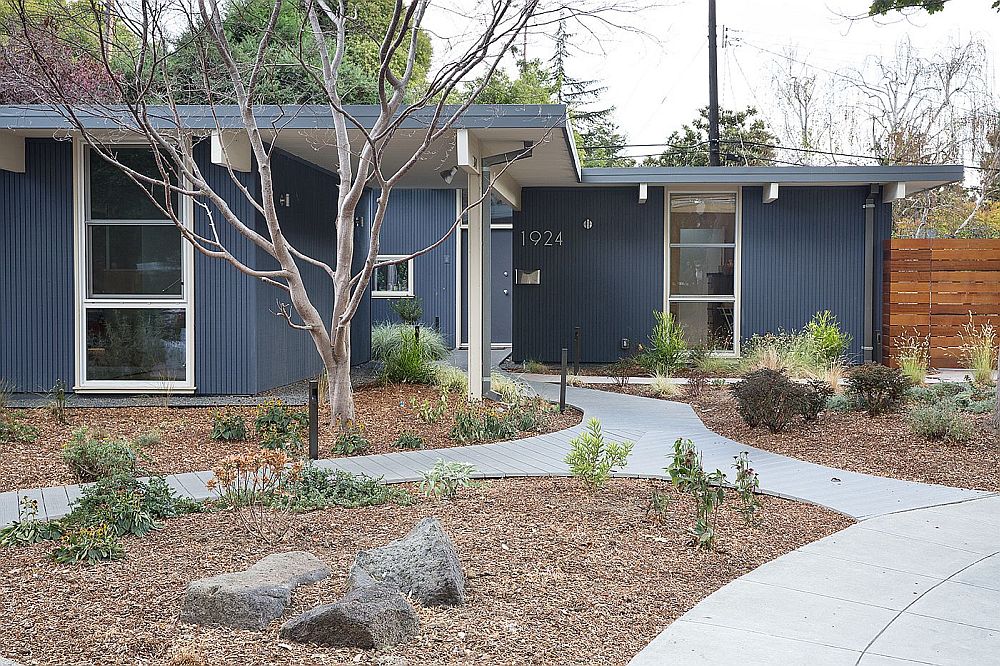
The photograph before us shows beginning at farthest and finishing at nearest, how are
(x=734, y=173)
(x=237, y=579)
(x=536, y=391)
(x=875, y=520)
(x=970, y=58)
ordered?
(x=970, y=58)
(x=734, y=173)
(x=536, y=391)
(x=875, y=520)
(x=237, y=579)

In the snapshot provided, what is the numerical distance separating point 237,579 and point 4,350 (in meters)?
7.54

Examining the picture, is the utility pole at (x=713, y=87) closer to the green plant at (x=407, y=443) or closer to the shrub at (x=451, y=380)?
the shrub at (x=451, y=380)

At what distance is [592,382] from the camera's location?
12.2 m

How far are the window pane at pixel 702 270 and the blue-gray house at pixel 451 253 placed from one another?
2 centimetres

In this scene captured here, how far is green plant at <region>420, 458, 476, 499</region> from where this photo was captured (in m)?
5.76

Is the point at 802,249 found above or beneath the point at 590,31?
beneath

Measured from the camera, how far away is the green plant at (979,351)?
10.5 m

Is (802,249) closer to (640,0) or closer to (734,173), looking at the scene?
(734,173)

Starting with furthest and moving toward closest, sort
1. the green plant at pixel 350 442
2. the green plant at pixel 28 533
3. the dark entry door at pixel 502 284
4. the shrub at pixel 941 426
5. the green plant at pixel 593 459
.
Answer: the dark entry door at pixel 502 284
the shrub at pixel 941 426
the green plant at pixel 350 442
the green plant at pixel 593 459
the green plant at pixel 28 533

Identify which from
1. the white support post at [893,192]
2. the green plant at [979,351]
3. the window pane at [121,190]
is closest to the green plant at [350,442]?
the window pane at [121,190]

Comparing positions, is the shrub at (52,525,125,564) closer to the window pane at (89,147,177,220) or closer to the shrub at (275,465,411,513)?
the shrub at (275,465,411,513)

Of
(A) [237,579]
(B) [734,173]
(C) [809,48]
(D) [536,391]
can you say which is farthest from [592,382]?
(C) [809,48]

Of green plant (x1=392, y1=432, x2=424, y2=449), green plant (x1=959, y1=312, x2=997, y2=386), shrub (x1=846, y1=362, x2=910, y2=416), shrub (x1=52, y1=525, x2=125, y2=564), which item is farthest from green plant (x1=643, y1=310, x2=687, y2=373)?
shrub (x1=52, y1=525, x2=125, y2=564)

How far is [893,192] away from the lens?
43.6ft
